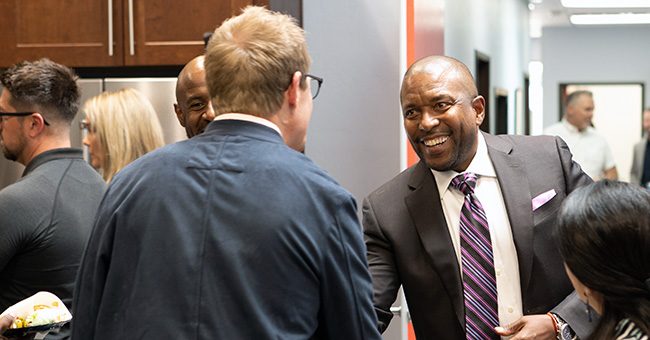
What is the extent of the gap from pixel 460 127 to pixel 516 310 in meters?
0.45

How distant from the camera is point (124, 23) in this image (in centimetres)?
383

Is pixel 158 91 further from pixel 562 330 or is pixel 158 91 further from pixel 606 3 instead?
pixel 606 3

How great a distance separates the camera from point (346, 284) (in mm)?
1682

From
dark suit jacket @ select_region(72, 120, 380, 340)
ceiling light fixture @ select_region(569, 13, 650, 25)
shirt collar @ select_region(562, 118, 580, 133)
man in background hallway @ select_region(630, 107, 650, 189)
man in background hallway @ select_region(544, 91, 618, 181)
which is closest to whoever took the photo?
dark suit jacket @ select_region(72, 120, 380, 340)

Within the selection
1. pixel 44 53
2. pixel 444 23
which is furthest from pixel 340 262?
pixel 444 23

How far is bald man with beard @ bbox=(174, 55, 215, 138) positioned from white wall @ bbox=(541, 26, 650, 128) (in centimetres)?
1381

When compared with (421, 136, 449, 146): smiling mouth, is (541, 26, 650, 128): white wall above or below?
above

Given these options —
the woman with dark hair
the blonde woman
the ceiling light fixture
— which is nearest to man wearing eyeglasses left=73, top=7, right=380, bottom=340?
the woman with dark hair

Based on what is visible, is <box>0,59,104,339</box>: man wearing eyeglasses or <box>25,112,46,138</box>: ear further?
<box>25,112,46,138</box>: ear

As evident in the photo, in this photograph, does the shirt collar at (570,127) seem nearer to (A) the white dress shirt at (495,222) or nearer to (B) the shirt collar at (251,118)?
(A) the white dress shirt at (495,222)

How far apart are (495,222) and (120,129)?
1.55 m

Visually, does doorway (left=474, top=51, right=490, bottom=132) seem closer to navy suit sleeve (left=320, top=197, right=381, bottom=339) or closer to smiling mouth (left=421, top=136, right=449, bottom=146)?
smiling mouth (left=421, top=136, right=449, bottom=146)

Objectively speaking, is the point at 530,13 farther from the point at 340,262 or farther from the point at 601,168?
the point at 340,262

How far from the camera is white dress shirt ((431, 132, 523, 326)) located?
2.30m
